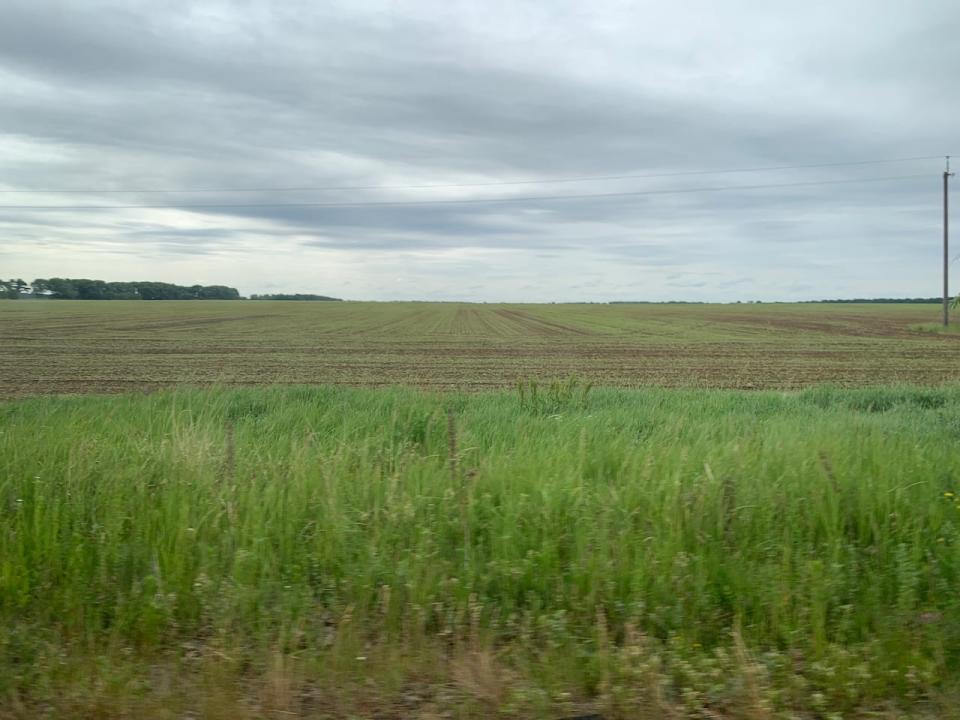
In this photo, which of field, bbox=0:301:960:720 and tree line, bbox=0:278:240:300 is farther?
tree line, bbox=0:278:240:300

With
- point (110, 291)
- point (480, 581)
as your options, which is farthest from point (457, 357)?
point (110, 291)

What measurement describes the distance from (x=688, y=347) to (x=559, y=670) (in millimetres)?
36392

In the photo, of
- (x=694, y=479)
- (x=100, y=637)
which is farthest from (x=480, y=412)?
(x=100, y=637)

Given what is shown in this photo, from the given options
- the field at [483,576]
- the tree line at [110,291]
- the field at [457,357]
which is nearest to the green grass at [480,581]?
the field at [483,576]

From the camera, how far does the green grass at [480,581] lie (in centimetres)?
364

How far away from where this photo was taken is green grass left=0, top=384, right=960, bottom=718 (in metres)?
3.64

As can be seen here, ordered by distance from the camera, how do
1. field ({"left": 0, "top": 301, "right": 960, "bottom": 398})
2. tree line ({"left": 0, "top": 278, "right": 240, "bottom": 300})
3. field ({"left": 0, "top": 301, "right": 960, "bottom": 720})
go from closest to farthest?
field ({"left": 0, "top": 301, "right": 960, "bottom": 720})
field ({"left": 0, "top": 301, "right": 960, "bottom": 398})
tree line ({"left": 0, "top": 278, "right": 240, "bottom": 300})

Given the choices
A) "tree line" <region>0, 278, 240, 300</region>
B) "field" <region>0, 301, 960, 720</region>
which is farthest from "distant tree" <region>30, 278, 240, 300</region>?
Result: "field" <region>0, 301, 960, 720</region>

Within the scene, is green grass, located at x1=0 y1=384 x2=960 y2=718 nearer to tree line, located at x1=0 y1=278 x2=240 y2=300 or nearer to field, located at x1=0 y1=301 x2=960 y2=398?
field, located at x1=0 y1=301 x2=960 y2=398

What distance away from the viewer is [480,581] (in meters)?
4.69

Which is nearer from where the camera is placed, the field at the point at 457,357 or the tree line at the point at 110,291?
the field at the point at 457,357

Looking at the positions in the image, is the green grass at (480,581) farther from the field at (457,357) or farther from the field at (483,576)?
the field at (457,357)

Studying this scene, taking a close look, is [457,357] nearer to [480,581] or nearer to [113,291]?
[480,581]

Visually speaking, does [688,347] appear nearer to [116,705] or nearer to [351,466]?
[351,466]
